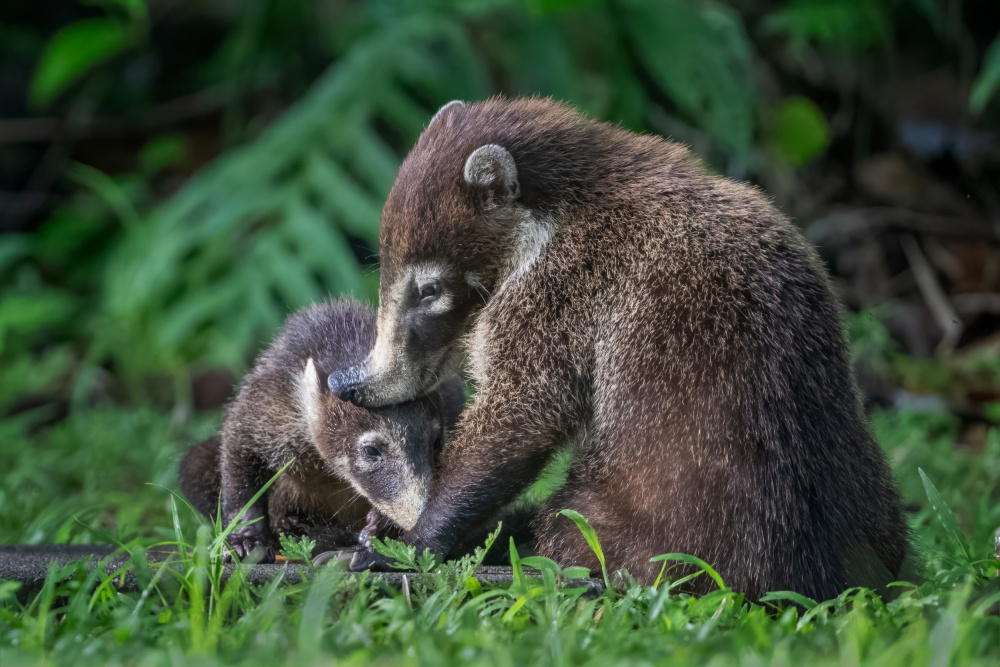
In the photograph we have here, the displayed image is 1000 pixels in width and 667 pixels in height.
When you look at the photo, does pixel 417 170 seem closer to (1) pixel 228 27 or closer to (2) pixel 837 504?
(2) pixel 837 504

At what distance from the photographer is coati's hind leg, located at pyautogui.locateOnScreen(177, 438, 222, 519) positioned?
389 centimetres

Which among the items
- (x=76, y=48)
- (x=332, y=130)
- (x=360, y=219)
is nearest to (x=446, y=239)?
(x=360, y=219)

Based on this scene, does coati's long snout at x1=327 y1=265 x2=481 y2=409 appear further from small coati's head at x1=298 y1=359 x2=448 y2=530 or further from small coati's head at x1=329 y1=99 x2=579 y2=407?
small coati's head at x1=298 y1=359 x2=448 y2=530

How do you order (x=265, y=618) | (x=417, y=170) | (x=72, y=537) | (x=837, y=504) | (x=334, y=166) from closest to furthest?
(x=265, y=618), (x=837, y=504), (x=417, y=170), (x=72, y=537), (x=334, y=166)

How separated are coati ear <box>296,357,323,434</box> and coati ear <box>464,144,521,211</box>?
→ 103 cm

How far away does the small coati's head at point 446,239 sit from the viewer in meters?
3.04

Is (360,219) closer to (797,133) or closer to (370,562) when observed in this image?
(797,133)

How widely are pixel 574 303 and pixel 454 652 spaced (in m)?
1.25

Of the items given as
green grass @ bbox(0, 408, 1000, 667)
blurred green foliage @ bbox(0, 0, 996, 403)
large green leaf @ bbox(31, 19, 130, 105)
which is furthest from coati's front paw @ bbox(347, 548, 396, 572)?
large green leaf @ bbox(31, 19, 130, 105)

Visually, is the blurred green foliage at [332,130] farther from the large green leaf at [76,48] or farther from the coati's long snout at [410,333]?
the coati's long snout at [410,333]

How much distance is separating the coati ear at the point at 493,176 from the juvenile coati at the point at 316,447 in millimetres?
697

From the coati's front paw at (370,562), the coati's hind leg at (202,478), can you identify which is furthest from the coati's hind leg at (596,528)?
the coati's hind leg at (202,478)

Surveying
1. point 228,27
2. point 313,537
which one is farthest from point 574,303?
point 228,27

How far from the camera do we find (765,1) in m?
7.32
